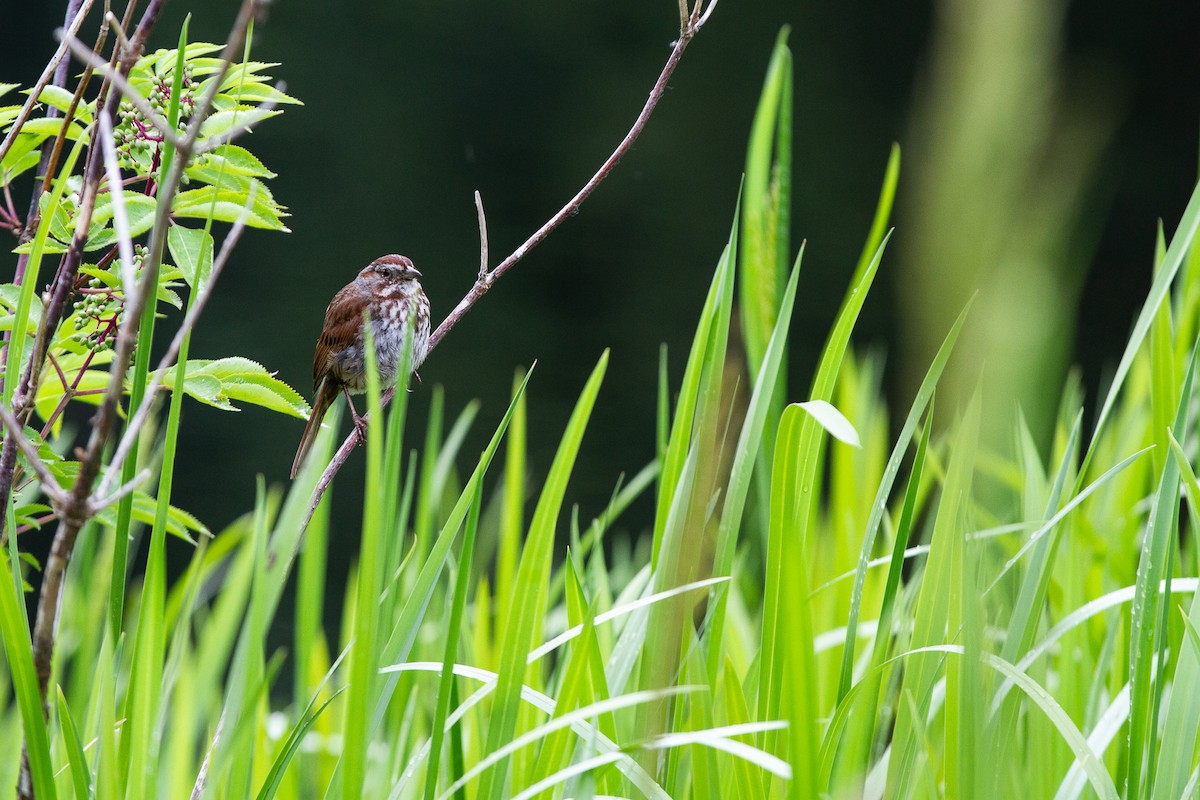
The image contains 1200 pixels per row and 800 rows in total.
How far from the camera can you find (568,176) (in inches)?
238

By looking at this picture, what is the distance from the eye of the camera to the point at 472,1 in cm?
668

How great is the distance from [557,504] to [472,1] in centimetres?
647

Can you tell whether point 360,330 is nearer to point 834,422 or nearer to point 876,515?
point 876,515

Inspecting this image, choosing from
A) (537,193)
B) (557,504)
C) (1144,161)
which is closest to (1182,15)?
(1144,161)

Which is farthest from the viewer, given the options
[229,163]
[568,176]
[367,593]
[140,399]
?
[568,176]

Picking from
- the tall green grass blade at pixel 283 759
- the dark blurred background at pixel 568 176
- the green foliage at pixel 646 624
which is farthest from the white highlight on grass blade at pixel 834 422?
the dark blurred background at pixel 568 176

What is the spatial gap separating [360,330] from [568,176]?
462cm

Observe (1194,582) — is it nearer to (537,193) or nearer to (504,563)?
(504,563)

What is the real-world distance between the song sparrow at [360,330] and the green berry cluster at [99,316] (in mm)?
794

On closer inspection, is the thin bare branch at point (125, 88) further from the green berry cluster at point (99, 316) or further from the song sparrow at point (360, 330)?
the song sparrow at point (360, 330)

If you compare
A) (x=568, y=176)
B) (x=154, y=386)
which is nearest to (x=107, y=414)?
(x=154, y=386)

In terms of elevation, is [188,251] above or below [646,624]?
above

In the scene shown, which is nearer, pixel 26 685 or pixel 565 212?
pixel 26 685

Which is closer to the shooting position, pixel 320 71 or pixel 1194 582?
pixel 1194 582
